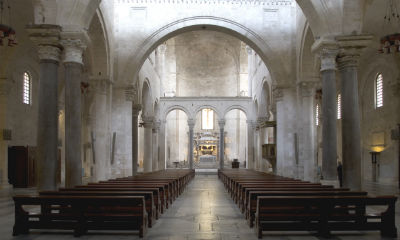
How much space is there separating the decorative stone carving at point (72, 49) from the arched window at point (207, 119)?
35.8 m

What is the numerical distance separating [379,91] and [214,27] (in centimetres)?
966

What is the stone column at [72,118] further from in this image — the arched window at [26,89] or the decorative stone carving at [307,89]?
the decorative stone carving at [307,89]

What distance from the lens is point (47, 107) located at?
10.9 m

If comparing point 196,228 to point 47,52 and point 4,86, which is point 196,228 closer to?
point 47,52

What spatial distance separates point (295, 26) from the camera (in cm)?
2100

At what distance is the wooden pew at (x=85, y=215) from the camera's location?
23.6ft

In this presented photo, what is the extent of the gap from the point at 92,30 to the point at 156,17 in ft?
14.2

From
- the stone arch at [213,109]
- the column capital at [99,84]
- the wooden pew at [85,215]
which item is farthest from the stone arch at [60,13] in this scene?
the stone arch at [213,109]

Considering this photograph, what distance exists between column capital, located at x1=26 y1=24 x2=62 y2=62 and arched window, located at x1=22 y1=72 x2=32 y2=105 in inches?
365

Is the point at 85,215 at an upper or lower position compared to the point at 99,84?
lower

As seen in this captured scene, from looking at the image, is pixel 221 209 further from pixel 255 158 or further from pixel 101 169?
pixel 255 158

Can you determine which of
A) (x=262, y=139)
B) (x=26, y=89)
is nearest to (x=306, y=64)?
(x=262, y=139)

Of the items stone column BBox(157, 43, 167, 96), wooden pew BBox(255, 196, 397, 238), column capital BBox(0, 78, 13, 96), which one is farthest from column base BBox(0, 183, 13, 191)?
stone column BBox(157, 43, 167, 96)

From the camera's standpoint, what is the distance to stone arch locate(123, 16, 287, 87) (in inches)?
822
